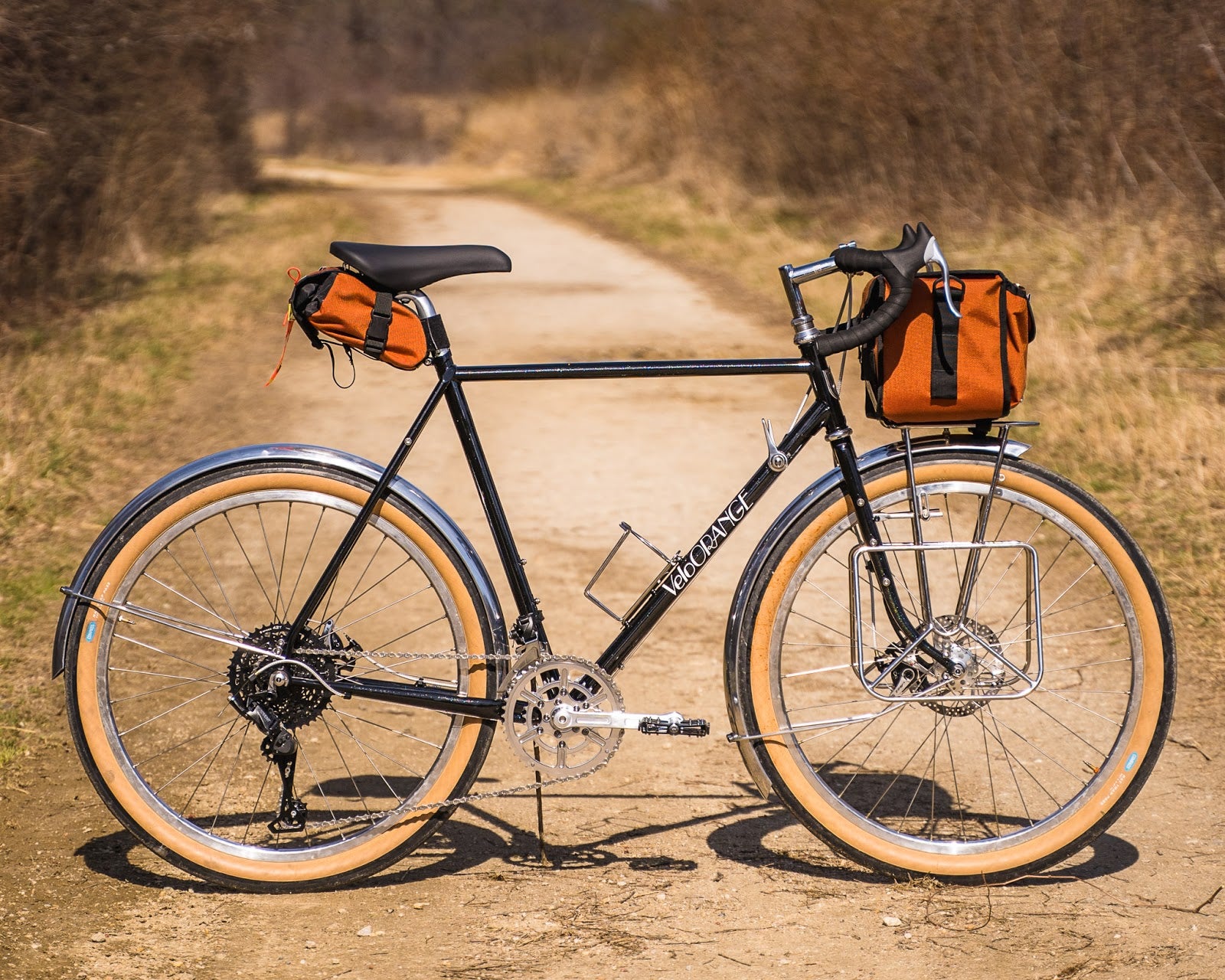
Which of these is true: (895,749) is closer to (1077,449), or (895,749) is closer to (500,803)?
(500,803)

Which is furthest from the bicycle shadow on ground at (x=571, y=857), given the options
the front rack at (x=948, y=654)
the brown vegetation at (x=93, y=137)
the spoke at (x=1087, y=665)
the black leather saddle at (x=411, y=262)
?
the brown vegetation at (x=93, y=137)

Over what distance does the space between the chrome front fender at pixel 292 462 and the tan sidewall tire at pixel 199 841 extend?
1.2 inches

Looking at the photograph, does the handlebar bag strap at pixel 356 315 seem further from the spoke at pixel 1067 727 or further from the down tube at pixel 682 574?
the spoke at pixel 1067 727

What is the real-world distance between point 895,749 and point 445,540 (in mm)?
1614

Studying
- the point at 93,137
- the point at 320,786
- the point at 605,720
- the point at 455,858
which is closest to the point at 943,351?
the point at 605,720

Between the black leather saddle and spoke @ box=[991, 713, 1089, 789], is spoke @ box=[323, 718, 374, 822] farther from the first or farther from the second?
spoke @ box=[991, 713, 1089, 789]

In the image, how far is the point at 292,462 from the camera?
3.25 metres

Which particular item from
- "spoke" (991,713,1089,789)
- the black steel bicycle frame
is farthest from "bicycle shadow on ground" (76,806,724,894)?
"spoke" (991,713,1089,789)

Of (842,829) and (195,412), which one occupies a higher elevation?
(195,412)

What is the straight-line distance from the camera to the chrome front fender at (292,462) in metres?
3.21

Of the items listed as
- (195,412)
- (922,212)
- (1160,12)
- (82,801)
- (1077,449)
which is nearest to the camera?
(82,801)

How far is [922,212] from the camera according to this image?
48.9 feet

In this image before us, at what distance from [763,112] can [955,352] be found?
16.3 meters

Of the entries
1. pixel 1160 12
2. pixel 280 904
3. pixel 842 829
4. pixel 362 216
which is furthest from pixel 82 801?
pixel 362 216
